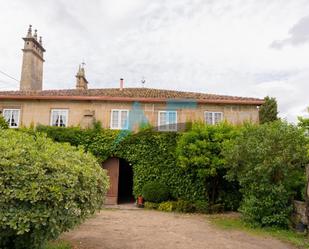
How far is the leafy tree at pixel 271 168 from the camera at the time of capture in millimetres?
10422

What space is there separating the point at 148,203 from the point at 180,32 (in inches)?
350

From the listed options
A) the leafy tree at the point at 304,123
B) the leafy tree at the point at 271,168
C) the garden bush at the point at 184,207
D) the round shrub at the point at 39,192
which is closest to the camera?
the round shrub at the point at 39,192

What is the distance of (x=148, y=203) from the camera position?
15984 mm

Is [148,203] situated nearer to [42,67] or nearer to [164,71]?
[164,71]

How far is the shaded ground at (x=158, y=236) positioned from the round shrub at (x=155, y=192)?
12.6ft

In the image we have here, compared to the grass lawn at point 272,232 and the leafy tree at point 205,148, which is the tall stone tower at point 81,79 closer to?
the leafy tree at point 205,148

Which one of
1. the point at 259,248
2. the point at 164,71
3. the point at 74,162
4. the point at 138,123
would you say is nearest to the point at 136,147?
the point at 138,123

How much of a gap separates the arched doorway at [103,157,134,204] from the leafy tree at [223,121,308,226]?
328 inches

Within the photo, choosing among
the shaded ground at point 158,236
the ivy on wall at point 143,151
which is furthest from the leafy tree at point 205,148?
the shaded ground at point 158,236

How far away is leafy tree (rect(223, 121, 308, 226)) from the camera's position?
10422 mm

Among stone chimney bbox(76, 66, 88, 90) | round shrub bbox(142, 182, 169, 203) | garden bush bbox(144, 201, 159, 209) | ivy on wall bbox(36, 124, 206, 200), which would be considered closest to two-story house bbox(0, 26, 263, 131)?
ivy on wall bbox(36, 124, 206, 200)

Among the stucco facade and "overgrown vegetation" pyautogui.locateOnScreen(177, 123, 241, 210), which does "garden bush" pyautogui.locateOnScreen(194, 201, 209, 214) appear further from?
the stucco facade

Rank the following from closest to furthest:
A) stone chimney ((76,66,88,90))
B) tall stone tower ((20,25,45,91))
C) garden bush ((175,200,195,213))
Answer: garden bush ((175,200,195,213)) → tall stone tower ((20,25,45,91)) → stone chimney ((76,66,88,90))

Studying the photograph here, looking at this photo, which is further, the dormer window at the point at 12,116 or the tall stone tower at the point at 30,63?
the tall stone tower at the point at 30,63
